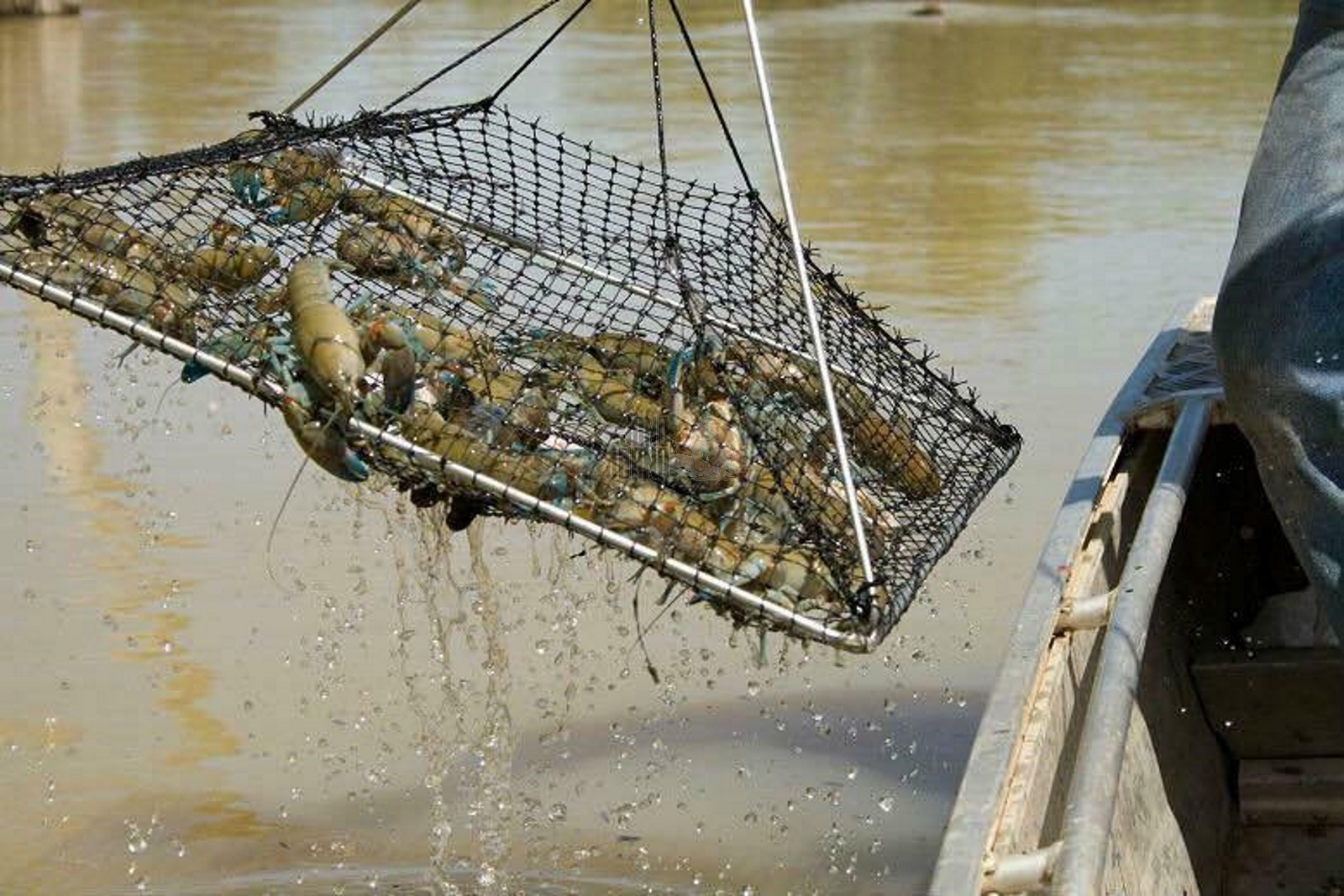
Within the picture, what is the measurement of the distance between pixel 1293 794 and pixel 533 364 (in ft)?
4.77

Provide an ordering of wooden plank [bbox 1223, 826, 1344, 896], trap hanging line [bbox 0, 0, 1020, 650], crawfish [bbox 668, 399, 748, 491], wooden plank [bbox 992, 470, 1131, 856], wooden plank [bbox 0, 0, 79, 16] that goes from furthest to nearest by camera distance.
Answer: wooden plank [bbox 0, 0, 79, 16]
wooden plank [bbox 1223, 826, 1344, 896]
crawfish [bbox 668, 399, 748, 491]
trap hanging line [bbox 0, 0, 1020, 650]
wooden plank [bbox 992, 470, 1131, 856]

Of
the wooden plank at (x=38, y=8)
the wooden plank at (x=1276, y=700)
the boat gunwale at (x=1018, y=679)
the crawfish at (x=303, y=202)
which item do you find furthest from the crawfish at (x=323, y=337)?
the wooden plank at (x=38, y=8)

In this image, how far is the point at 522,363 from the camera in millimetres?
3826

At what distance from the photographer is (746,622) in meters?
3.02

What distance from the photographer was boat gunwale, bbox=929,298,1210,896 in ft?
8.07

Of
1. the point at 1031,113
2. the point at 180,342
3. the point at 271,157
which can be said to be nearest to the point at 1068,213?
the point at 1031,113

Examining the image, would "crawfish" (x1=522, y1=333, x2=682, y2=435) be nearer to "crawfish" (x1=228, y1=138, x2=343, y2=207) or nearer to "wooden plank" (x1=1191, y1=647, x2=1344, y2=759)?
"crawfish" (x1=228, y1=138, x2=343, y2=207)

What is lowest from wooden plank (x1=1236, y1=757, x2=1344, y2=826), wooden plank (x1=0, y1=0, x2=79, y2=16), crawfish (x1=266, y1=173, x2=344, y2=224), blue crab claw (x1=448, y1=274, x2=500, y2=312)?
wooden plank (x1=0, y1=0, x2=79, y2=16)

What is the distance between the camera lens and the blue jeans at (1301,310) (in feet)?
9.30

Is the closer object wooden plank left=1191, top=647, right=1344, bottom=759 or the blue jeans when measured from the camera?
the blue jeans

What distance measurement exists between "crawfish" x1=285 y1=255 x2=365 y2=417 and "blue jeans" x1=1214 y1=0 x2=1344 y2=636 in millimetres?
1151

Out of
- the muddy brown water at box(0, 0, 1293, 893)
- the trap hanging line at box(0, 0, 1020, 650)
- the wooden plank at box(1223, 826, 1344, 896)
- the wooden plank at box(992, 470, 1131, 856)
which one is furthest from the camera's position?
the muddy brown water at box(0, 0, 1293, 893)

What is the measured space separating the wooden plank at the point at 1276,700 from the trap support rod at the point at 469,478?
1174 mm

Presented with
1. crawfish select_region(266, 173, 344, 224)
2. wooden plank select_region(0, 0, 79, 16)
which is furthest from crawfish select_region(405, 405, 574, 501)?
wooden plank select_region(0, 0, 79, 16)
